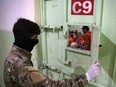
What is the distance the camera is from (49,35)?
204 cm

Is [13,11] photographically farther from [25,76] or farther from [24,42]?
[25,76]

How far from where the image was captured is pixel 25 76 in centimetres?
119

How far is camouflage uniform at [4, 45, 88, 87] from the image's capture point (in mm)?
1199

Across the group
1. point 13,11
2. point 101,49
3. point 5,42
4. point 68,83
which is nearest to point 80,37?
point 101,49

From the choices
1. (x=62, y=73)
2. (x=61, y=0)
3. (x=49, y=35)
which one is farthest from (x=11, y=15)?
(x=62, y=73)

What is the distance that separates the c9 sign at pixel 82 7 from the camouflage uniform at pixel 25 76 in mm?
629

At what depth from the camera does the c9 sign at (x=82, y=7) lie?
1.52 metres

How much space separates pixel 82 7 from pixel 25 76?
0.83m

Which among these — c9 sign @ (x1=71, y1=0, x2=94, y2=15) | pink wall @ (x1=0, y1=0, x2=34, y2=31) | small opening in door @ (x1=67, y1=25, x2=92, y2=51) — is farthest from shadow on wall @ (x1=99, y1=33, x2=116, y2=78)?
pink wall @ (x1=0, y1=0, x2=34, y2=31)

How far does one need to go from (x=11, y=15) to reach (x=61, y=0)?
40.6 inches

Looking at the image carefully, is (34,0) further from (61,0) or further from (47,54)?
(47,54)

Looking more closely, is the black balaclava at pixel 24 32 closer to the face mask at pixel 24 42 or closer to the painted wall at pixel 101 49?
the face mask at pixel 24 42

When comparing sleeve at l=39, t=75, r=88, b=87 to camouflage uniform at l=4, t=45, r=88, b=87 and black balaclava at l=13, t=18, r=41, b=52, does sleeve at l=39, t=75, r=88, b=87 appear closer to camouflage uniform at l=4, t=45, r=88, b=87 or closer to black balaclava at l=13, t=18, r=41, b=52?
camouflage uniform at l=4, t=45, r=88, b=87

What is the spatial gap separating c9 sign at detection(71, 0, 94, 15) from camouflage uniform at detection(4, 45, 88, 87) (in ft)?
2.06
